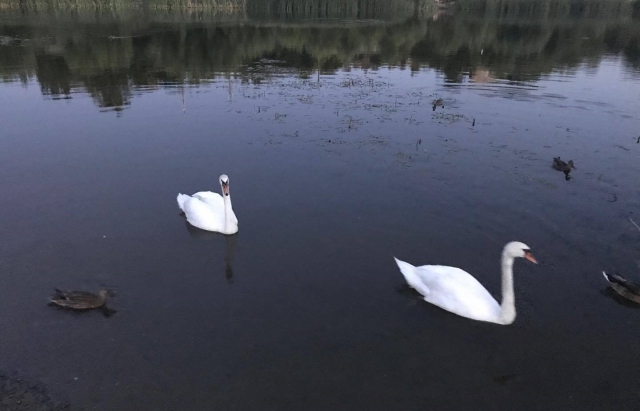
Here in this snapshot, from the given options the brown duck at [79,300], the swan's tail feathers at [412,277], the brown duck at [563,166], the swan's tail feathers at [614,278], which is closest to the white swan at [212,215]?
the brown duck at [79,300]

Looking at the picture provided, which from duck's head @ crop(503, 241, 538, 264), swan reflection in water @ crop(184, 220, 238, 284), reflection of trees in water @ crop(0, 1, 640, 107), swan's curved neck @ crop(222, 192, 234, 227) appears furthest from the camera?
reflection of trees in water @ crop(0, 1, 640, 107)

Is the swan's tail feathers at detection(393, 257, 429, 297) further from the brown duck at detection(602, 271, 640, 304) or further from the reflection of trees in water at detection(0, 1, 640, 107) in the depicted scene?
the reflection of trees in water at detection(0, 1, 640, 107)

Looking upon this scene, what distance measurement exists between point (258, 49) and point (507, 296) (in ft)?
98.6

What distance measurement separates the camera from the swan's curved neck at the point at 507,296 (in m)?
7.02

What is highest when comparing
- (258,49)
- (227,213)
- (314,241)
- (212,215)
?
(258,49)

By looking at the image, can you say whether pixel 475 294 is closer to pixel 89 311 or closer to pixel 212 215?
pixel 212 215

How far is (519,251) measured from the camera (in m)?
7.03

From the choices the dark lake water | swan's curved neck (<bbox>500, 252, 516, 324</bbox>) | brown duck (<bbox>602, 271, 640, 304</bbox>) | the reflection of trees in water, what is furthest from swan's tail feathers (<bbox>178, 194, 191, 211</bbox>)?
the reflection of trees in water

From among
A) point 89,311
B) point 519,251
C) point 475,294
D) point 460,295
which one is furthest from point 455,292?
point 89,311

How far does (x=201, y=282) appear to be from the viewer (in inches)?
313

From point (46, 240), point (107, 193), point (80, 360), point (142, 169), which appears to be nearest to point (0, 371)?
point (80, 360)

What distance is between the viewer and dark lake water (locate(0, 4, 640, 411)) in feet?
20.0

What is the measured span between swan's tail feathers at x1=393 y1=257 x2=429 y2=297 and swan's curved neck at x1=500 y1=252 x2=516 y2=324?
3.91ft

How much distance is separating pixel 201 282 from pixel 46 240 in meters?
3.60
